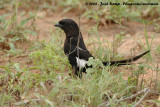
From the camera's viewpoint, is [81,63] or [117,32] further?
[117,32]

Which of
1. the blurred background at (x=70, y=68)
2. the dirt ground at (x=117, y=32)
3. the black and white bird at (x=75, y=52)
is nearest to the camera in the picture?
the blurred background at (x=70, y=68)

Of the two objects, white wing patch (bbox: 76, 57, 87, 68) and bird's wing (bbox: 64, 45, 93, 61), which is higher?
bird's wing (bbox: 64, 45, 93, 61)

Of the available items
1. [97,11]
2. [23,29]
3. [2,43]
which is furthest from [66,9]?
[2,43]

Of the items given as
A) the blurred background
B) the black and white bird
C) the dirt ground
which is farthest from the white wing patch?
the dirt ground

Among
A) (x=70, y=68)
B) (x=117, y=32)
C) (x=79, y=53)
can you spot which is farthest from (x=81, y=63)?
(x=117, y=32)

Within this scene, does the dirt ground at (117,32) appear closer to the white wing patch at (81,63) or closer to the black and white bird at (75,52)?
the black and white bird at (75,52)

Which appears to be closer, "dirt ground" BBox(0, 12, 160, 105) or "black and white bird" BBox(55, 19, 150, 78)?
"black and white bird" BBox(55, 19, 150, 78)

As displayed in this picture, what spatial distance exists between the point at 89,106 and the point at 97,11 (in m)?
3.79

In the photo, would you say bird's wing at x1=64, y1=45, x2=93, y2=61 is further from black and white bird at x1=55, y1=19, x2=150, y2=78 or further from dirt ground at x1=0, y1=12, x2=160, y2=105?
→ dirt ground at x1=0, y1=12, x2=160, y2=105

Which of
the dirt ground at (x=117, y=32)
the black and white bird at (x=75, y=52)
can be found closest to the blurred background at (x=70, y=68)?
the dirt ground at (x=117, y=32)

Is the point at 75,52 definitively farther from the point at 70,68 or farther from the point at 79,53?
the point at 70,68

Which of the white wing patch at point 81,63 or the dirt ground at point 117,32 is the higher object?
the dirt ground at point 117,32

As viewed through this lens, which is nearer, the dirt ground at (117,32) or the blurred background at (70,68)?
the blurred background at (70,68)

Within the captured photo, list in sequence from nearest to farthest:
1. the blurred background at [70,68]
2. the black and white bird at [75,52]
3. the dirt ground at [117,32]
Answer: the blurred background at [70,68] → the black and white bird at [75,52] → the dirt ground at [117,32]
